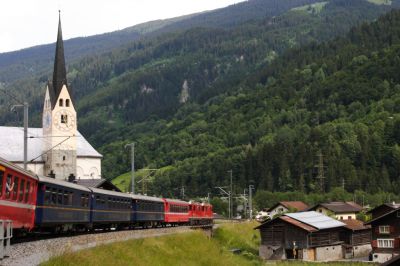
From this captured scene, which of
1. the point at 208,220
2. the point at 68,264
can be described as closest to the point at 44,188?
the point at 68,264

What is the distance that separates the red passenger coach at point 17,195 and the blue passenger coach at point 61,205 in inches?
36.8

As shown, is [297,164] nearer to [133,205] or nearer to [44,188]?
[133,205]

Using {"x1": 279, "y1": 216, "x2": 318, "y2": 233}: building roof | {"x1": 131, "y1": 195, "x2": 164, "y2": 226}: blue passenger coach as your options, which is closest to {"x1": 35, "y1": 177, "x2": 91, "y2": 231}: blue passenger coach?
{"x1": 131, "y1": 195, "x2": 164, "y2": 226}: blue passenger coach

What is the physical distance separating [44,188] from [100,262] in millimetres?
4980

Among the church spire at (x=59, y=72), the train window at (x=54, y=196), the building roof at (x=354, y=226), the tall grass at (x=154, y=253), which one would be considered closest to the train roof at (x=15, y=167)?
the train window at (x=54, y=196)

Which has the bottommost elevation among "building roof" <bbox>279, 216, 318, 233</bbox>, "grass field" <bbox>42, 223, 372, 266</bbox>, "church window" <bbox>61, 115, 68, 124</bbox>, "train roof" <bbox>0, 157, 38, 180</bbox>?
"grass field" <bbox>42, 223, 372, 266</bbox>

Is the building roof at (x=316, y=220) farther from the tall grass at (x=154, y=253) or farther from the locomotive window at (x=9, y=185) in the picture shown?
the locomotive window at (x=9, y=185)

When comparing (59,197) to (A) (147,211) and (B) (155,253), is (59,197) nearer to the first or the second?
(B) (155,253)

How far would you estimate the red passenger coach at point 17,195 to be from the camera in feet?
83.2

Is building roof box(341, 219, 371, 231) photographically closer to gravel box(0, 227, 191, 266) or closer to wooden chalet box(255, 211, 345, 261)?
wooden chalet box(255, 211, 345, 261)

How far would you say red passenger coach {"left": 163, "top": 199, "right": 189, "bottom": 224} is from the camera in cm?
6650

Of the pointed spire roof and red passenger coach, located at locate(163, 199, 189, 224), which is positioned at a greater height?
the pointed spire roof

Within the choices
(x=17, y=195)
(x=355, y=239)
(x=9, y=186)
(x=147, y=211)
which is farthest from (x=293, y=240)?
(x=9, y=186)

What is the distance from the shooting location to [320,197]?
165 m
